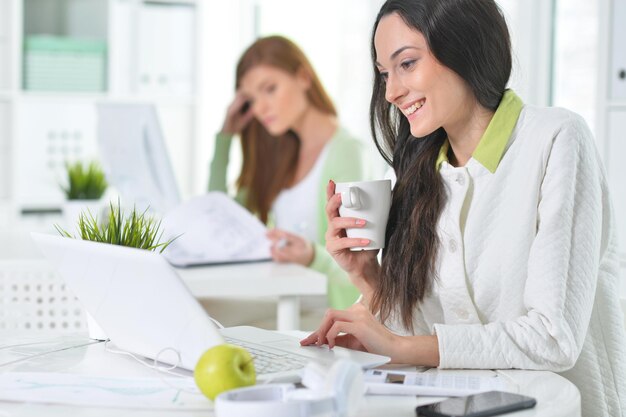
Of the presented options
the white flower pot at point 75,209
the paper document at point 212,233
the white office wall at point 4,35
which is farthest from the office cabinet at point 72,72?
the paper document at point 212,233

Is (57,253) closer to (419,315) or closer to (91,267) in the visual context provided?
(91,267)

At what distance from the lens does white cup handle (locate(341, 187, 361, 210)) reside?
1534mm

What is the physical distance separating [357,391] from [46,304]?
183cm

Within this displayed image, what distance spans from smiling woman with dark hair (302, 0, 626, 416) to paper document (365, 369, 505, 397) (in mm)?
102

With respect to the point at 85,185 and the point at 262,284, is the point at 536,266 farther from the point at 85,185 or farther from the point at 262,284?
the point at 85,185

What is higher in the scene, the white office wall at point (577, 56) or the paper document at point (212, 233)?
the white office wall at point (577, 56)

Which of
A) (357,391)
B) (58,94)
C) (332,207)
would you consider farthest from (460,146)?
(58,94)

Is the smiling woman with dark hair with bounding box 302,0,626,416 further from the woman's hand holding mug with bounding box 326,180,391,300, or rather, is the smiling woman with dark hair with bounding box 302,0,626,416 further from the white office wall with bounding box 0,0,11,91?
the white office wall with bounding box 0,0,11,91

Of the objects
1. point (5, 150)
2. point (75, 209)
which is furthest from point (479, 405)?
point (5, 150)

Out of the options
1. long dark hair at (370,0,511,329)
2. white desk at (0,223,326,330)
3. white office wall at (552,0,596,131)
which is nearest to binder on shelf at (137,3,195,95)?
white office wall at (552,0,596,131)

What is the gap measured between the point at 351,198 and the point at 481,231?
0.77 feet

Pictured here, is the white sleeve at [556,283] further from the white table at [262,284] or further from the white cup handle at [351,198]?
the white table at [262,284]

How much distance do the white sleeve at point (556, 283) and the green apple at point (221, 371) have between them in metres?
0.39

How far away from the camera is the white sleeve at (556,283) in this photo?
4.53 ft
